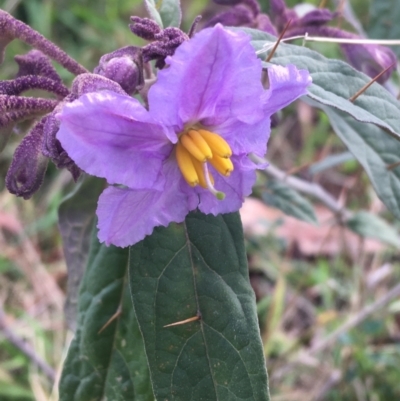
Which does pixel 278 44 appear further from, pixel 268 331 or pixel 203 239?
pixel 268 331

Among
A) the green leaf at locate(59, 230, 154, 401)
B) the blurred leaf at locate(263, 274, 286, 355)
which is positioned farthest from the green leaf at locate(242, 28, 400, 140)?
the blurred leaf at locate(263, 274, 286, 355)

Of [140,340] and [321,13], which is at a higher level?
[321,13]

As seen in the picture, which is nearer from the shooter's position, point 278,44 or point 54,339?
point 278,44

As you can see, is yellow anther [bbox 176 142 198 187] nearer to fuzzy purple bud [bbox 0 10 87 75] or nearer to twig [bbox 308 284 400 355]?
fuzzy purple bud [bbox 0 10 87 75]

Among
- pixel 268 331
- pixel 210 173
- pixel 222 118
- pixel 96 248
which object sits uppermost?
pixel 222 118

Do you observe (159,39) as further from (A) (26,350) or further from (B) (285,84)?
(A) (26,350)

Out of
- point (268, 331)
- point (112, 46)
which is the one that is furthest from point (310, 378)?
point (112, 46)
